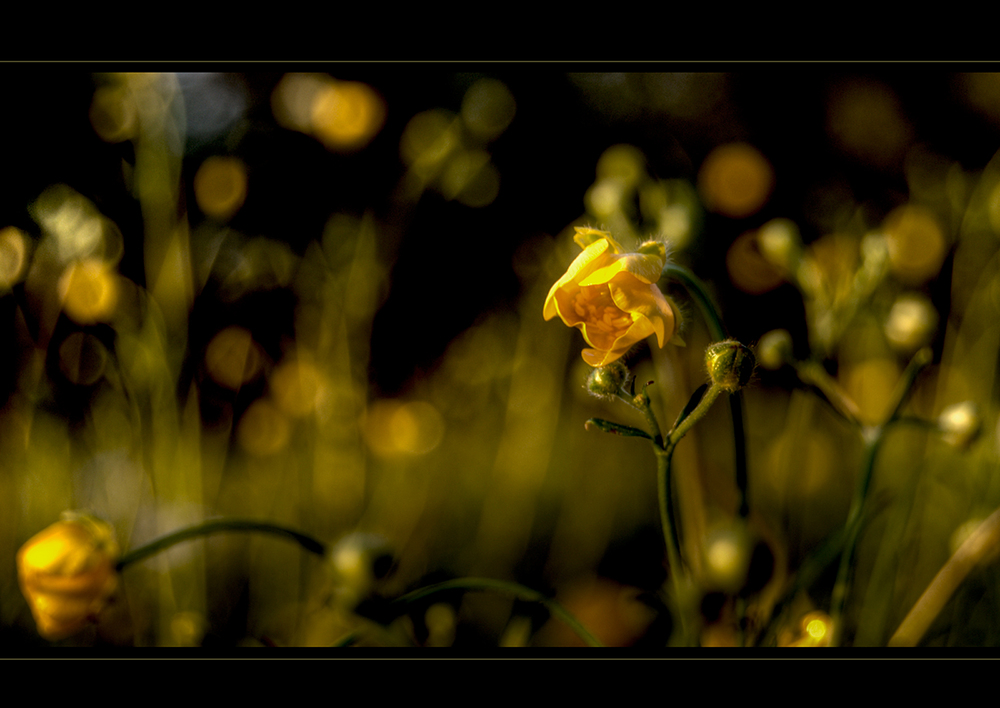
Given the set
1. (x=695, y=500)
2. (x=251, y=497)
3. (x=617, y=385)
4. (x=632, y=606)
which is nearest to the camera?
(x=617, y=385)

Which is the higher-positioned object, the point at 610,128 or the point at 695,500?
the point at 610,128

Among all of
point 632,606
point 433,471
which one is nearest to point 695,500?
point 632,606

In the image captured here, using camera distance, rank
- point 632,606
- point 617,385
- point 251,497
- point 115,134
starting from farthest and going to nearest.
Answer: point 251,497 → point 115,134 → point 632,606 → point 617,385

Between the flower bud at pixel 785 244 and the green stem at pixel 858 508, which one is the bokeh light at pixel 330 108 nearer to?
the flower bud at pixel 785 244

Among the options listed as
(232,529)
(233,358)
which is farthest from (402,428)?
(232,529)

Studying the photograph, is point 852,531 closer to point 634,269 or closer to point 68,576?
point 634,269

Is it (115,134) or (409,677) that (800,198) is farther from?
(115,134)

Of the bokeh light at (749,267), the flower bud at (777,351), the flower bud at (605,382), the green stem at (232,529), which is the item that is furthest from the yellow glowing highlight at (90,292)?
the bokeh light at (749,267)
